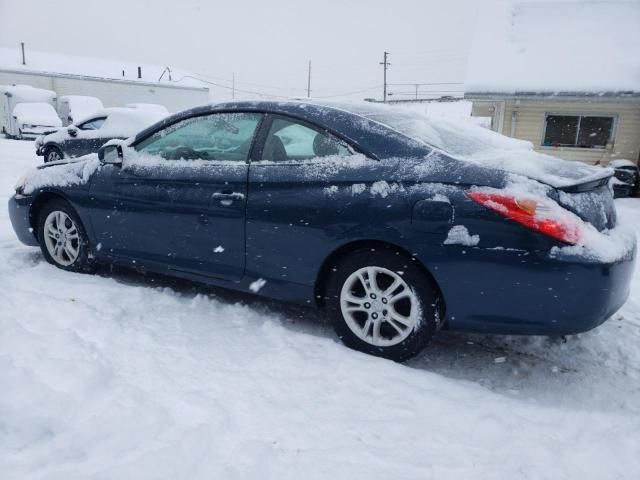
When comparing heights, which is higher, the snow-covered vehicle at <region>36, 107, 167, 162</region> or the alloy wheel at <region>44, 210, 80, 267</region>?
the snow-covered vehicle at <region>36, 107, 167, 162</region>

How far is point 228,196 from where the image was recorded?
3332mm

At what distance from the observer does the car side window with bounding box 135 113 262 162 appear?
3.46 m

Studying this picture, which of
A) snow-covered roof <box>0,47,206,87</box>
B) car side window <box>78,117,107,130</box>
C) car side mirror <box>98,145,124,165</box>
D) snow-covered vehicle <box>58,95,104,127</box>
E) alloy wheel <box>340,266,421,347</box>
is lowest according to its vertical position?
alloy wheel <box>340,266,421,347</box>

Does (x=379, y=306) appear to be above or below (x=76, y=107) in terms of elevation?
below

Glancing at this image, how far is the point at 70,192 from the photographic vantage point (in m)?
4.16

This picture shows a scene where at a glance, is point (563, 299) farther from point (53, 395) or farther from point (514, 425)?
point (53, 395)

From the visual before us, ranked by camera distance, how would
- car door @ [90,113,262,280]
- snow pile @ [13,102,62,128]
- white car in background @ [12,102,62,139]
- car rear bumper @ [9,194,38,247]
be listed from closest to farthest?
1. car door @ [90,113,262,280]
2. car rear bumper @ [9,194,38,247]
3. white car in background @ [12,102,62,139]
4. snow pile @ [13,102,62,128]

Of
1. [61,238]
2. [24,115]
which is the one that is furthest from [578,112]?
[24,115]

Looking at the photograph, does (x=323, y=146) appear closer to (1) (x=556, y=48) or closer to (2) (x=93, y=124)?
(2) (x=93, y=124)

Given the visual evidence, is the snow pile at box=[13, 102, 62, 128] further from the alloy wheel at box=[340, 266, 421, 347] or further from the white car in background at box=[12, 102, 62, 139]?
the alloy wheel at box=[340, 266, 421, 347]

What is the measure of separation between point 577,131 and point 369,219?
1305 centimetres

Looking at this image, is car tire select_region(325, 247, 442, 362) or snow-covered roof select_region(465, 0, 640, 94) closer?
car tire select_region(325, 247, 442, 362)

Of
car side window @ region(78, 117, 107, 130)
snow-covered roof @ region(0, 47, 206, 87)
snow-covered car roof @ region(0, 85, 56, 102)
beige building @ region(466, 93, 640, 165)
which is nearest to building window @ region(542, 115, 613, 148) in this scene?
beige building @ region(466, 93, 640, 165)

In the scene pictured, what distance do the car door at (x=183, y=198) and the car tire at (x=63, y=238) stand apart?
0.26 m
